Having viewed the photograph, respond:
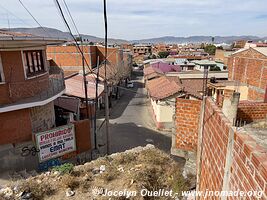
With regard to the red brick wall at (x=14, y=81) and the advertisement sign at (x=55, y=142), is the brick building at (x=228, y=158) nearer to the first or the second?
the advertisement sign at (x=55, y=142)

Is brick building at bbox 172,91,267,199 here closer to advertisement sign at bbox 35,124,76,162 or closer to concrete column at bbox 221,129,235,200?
concrete column at bbox 221,129,235,200

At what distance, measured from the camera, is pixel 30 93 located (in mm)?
9484

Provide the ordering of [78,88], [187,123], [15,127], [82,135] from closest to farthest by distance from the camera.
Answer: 1. [187,123]
2. [15,127]
3. [82,135]
4. [78,88]

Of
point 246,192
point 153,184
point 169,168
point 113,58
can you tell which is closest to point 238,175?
point 246,192

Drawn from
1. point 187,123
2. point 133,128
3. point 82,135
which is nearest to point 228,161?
point 187,123

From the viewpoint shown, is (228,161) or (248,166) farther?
(228,161)

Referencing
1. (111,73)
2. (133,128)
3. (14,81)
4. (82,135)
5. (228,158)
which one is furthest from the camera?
(111,73)

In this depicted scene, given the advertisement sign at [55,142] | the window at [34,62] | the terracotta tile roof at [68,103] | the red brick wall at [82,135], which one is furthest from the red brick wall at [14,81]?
the terracotta tile roof at [68,103]

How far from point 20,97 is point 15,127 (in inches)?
50.1

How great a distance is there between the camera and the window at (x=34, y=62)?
376 inches

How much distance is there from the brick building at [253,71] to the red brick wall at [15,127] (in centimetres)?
1278

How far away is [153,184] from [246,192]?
5.87 metres

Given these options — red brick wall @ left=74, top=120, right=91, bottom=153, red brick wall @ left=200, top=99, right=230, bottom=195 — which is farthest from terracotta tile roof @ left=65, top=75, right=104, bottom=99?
red brick wall @ left=200, top=99, right=230, bottom=195

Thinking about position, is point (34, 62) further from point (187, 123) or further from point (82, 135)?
point (187, 123)
